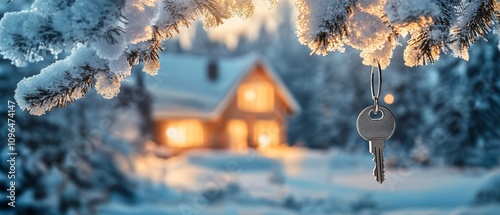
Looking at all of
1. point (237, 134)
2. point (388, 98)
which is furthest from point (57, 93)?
point (237, 134)

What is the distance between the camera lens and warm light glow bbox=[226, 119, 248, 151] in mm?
27500

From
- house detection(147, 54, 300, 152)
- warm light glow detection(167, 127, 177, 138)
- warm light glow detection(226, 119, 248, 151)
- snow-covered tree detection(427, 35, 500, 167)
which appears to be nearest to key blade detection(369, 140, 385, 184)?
snow-covered tree detection(427, 35, 500, 167)

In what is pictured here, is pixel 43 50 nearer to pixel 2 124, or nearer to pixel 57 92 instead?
pixel 57 92

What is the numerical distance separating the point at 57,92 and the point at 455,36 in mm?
1314

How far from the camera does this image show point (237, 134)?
1096 inches

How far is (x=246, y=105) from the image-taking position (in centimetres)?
2781

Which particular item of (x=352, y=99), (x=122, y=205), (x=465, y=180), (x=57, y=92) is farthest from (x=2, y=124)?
(x=352, y=99)

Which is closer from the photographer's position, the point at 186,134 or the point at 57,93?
the point at 57,93

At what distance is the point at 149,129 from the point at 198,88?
729 cm

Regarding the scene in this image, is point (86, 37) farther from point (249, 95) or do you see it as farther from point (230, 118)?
point (249, 95)

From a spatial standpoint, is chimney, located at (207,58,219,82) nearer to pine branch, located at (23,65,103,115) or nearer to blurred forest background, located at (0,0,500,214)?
blurred forest background, located at (0,0,500,214)

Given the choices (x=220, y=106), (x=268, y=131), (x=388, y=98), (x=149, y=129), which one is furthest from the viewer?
(x=268, y=131)

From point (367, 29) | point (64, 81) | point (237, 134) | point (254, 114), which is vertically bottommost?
point (64, 81)

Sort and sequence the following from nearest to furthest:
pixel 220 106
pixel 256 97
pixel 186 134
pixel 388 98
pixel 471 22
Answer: pixel 471 22 → pixel 388 98 → pixel 220 106 → pixel 186 134 → pixel 256 97
